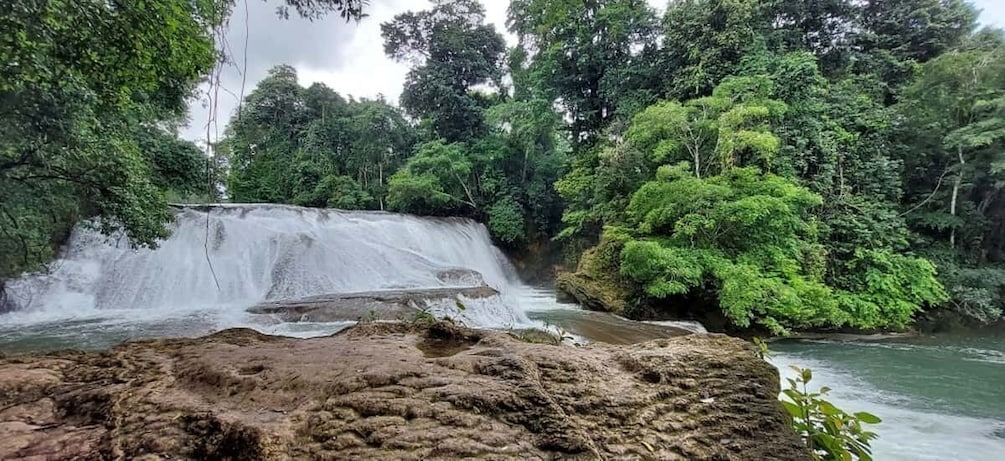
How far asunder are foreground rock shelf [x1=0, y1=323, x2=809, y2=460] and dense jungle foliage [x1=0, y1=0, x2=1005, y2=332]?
2.43 m

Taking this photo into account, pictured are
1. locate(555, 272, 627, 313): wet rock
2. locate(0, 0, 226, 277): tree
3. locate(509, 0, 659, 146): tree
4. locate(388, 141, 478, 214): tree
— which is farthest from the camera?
locate(388, 141, 478, 214): tree

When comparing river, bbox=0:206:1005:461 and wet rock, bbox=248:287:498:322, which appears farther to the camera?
wet rock, bbox=248:287:498:322

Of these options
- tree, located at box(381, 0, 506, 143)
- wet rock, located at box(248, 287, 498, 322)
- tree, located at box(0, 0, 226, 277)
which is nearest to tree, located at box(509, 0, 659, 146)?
tree, located at box(381, 0, 506, 143)

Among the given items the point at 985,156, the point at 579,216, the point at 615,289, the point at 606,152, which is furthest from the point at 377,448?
the point at 985,156

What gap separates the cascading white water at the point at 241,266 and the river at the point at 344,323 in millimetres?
26

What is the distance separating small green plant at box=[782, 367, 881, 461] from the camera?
1358 mm

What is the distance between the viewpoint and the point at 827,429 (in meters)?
1.42

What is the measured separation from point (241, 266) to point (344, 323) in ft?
16.0

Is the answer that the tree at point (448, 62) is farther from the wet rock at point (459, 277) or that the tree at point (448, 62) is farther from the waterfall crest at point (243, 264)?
the wet rock at point (459, 277)

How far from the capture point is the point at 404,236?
485 inches

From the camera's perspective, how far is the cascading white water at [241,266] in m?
7.89

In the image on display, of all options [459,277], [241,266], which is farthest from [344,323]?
[241,266]

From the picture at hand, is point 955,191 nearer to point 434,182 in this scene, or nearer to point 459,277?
point 459,277

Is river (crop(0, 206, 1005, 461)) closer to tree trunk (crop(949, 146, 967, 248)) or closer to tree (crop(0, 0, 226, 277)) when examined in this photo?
tree (crop(0, 0, 226, 277))
